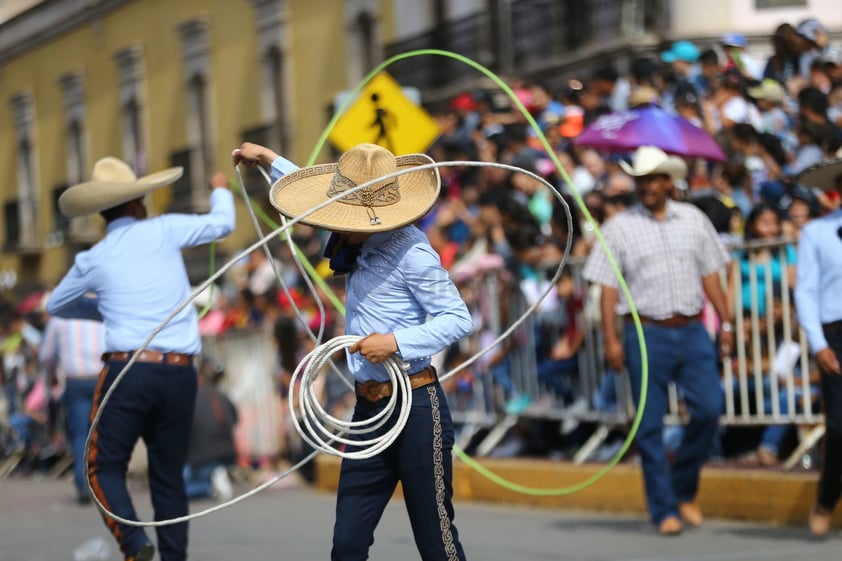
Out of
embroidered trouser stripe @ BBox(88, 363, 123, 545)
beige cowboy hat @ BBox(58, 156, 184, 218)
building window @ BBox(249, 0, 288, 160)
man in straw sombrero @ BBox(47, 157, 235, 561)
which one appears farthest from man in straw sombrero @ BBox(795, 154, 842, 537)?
building window @ BBox(249, 0, 288, 160)

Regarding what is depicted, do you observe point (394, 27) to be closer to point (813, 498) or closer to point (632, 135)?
point (632, 135)

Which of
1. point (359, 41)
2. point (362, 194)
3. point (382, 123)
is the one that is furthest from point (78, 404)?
point (359, 41)

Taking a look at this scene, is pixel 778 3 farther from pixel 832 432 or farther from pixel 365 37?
pixel 832 432

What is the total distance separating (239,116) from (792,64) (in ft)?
63.4

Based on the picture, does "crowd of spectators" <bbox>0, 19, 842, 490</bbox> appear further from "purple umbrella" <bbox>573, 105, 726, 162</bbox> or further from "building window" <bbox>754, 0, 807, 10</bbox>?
"building window" <bbox>754, 0, 807, 10</bbox>

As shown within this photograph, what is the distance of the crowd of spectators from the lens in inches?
472

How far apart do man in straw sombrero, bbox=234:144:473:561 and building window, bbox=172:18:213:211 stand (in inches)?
1034

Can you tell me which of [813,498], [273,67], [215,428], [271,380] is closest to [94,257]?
[813,498]

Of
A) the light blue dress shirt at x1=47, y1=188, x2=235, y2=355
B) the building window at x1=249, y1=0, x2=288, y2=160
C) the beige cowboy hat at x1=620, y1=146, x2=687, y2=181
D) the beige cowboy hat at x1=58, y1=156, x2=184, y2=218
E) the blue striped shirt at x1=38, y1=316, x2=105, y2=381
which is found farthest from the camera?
the building window at x1=249, y1=0, x2=288, y2=160

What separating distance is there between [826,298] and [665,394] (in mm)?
1277

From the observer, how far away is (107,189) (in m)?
8.74

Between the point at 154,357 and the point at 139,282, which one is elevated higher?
the point at 139,282

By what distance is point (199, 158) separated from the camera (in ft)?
110

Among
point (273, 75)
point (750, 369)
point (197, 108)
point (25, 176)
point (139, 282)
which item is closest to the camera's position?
point (139, 282)
